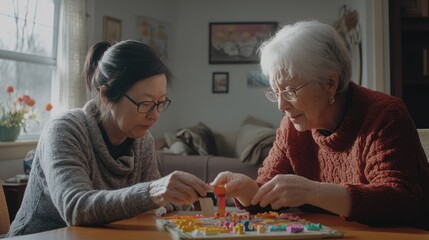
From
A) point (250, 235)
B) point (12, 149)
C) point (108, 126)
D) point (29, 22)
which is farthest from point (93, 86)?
point (29, 22)

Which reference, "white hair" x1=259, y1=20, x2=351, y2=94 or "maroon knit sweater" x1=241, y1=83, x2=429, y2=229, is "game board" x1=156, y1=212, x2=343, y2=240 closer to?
"maroon knit sweater" x1=241, y1=83, x2=429, y2=229

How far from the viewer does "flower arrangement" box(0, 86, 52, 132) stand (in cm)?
401

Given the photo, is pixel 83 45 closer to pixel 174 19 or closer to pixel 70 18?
pixel 70 18

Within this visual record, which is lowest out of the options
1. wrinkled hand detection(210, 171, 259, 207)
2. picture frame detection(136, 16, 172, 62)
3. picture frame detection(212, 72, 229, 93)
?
wrinkled hand detection(210, 171, 259, 207)

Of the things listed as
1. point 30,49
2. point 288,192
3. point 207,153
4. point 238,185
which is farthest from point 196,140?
point 288,192

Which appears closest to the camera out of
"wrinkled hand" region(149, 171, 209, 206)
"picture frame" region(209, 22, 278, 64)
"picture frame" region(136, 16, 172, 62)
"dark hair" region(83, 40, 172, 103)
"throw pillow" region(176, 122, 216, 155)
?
"wrinkled hand" region(149, 171, 209, 206)

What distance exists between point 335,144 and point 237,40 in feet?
15.5

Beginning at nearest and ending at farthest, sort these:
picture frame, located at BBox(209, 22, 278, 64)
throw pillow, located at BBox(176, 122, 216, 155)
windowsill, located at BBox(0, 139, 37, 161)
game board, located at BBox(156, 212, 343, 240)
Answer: game board, located at BBox(156, 212, 343, 240), windowsill, located at BBox(0, 139, 37, 161), throw pillow, located at BBox(176, 122, 216, 155), picture frame, located at BBox(209, 22, 278, 64)

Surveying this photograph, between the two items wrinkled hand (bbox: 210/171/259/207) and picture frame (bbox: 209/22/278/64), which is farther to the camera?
picture frame (bbox: 209/22/278/64)

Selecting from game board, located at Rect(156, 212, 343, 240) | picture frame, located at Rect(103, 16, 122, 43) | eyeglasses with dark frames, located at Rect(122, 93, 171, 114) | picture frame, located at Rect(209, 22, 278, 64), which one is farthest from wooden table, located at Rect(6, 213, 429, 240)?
picture frame, located at Rect(209, 22, 278, 64)

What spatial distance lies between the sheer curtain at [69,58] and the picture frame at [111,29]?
0.59m

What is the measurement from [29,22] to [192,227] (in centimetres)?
347

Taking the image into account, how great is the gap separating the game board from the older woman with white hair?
6 cm

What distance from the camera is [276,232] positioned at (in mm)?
1328
